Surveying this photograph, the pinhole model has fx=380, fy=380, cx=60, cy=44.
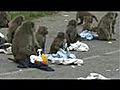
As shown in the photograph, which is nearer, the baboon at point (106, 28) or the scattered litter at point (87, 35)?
the baboon at point (106, 28)

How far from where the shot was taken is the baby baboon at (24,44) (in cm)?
784

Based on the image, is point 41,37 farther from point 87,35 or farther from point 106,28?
point 106,28

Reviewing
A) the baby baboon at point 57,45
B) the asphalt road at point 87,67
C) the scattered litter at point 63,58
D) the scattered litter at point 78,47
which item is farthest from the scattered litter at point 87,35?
the scattered litter at point 63,58

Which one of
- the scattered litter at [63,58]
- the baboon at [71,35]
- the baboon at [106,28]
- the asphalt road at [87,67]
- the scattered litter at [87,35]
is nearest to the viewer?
the asphalt road at [87,67]

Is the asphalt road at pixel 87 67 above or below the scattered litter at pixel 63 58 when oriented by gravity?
below

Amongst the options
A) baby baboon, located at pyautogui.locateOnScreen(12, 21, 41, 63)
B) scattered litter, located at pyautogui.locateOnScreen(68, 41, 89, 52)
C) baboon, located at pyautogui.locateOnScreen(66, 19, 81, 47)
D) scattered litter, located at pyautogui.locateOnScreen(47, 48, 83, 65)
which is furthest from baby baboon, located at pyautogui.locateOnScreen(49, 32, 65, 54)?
baboon, located at pyautogui.locateOnScreen(66, 19, 81, 47)

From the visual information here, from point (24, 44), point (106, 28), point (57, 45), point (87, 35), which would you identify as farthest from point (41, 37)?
point (106, 28)

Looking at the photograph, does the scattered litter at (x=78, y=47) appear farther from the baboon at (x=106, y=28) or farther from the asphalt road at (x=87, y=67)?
the baboon at (x=106, y=28)

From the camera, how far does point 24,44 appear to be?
793 cm

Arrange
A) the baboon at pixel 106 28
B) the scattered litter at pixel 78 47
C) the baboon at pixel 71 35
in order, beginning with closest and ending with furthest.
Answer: the scattered litter at pixel 78 47 < the baboon at pixel 71 35 < the baboon at pixel 106 28

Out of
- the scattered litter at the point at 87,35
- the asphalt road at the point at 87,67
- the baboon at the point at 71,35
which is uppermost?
the baboon at the point at 71,35

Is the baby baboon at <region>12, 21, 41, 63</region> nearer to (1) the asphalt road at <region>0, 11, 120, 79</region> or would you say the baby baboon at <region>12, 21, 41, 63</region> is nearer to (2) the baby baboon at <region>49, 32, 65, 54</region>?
(1) the asphalt road at <region>0, 11, 120, 79</region>

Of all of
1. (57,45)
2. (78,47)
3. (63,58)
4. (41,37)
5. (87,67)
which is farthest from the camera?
(78,47)
